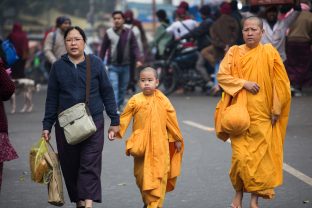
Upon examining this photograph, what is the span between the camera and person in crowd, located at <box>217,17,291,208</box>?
7961 millimetres

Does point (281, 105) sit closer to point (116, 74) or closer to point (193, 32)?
point (116, 74)

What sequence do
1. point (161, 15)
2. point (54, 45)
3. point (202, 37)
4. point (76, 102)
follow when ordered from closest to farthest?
point (76, 102), point (54, 45), point (202, 37), point (161, 15)

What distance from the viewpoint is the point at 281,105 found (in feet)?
26.2

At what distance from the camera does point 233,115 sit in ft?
25.9

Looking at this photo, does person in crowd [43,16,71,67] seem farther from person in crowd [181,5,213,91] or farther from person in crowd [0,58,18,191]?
person in crowd [0,58,18,191]

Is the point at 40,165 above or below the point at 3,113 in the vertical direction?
below

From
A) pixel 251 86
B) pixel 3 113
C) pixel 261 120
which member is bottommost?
pixel 261 120

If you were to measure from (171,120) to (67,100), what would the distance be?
85 centimetres

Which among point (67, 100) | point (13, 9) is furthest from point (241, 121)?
point (13, 9)

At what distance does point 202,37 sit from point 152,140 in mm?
13248

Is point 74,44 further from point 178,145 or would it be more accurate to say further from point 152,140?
point 178,145

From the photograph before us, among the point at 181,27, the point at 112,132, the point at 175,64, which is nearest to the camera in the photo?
the point at 112,132

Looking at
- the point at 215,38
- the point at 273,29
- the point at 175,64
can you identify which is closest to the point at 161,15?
the point at 175,64

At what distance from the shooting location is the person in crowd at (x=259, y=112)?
7961 mm
